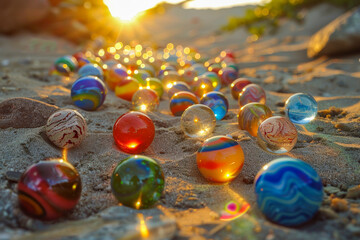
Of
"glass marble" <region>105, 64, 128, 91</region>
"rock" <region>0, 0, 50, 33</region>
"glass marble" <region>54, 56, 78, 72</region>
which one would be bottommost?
"glass marble" <region>105, 64, 128, 91</region>

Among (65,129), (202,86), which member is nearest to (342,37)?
(202,86)

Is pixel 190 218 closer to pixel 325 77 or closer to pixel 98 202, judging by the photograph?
pixel 98 202

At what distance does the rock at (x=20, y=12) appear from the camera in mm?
11000

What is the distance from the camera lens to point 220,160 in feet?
8.92

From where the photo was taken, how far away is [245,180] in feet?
9.21

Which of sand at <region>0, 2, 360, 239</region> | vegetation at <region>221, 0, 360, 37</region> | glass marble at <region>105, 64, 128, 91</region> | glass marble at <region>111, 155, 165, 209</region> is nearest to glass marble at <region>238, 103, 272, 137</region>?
sand at <region>0, 2, 360, 239</region>

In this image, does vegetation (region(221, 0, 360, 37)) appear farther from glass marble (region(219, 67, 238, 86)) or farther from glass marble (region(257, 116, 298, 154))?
glass marble (region(257, 116, 298, 154))

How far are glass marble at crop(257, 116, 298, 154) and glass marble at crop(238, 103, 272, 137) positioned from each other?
39cm

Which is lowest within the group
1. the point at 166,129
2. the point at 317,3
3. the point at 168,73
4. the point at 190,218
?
the point at 190,218

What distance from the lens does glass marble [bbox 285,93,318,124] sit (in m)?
3.96

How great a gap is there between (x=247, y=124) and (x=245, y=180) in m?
1.00

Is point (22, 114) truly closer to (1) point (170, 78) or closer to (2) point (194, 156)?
(2) point (194, 156)

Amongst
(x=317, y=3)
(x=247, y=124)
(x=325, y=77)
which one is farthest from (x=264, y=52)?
(x=247, y=124)

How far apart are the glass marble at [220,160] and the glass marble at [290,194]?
0.59m
